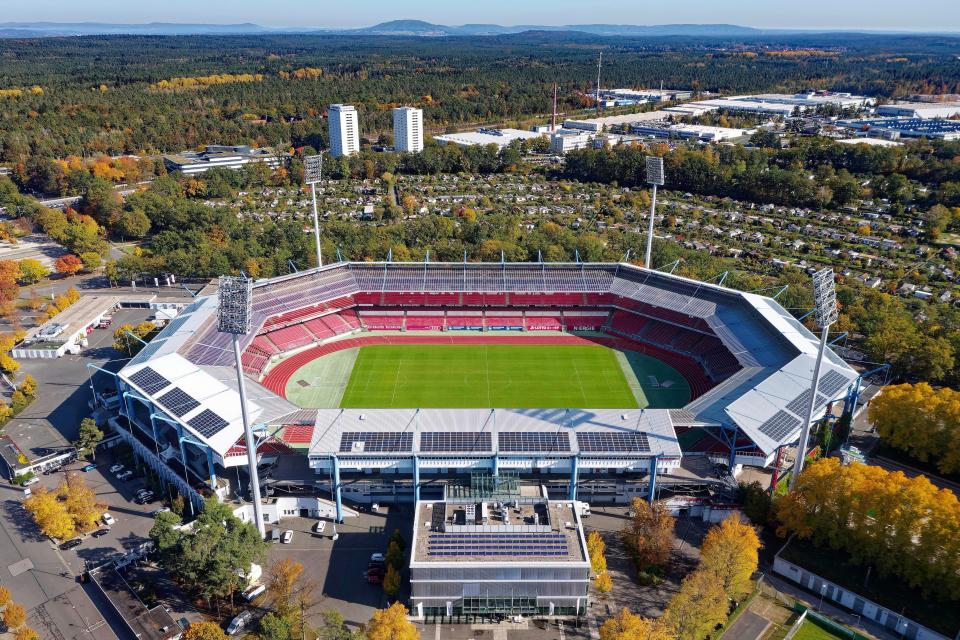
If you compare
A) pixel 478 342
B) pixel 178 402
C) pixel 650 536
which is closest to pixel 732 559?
pixel 650 536

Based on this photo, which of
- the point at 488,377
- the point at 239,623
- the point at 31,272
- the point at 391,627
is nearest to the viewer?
the point at 391,627

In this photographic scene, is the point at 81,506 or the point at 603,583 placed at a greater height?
the point at 81,506

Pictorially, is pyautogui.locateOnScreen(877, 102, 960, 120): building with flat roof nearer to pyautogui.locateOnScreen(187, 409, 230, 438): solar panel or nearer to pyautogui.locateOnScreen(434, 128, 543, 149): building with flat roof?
pyautogui.locateOnScreen(434, 128, 543, 149): building with flat roof

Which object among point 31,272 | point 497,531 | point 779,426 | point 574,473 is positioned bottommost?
point 497,531

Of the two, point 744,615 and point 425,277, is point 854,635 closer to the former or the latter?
point 744,615

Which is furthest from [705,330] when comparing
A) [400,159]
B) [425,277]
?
[400,159]

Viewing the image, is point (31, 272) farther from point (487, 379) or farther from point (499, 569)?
point (499, 569)

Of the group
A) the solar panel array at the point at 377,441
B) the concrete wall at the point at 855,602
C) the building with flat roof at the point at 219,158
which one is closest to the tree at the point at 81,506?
the solar panel array at the point at 377,441

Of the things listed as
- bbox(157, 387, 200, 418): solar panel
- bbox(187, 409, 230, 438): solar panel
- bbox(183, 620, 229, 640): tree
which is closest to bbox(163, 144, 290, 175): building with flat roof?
bbox(157, 387, 200, 418): solar panel
